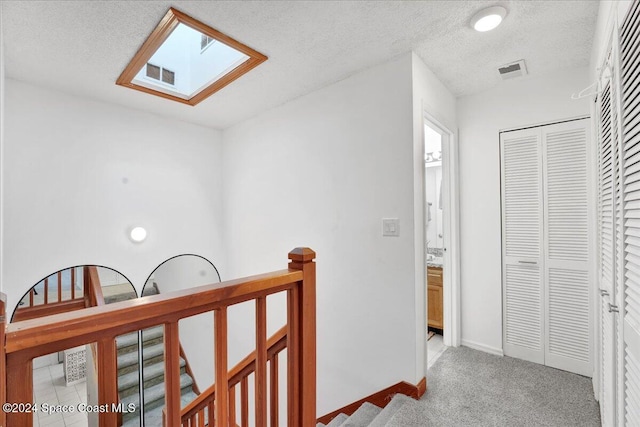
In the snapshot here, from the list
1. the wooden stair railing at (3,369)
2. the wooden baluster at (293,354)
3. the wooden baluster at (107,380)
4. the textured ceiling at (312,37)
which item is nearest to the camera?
the wooden stair railing at (3,369)

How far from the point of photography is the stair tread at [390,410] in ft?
5.98

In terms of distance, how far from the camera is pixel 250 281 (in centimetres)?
99

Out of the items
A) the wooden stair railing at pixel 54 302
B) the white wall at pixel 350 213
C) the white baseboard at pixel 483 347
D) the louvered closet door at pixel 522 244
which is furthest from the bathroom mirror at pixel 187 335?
the louvered closet door at pixel 522 244

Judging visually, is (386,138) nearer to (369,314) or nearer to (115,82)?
(369,314)

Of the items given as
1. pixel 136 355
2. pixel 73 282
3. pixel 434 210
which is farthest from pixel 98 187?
pixel 434 210

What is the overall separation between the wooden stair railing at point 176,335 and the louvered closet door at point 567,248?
7.20ft

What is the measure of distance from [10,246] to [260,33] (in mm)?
2504

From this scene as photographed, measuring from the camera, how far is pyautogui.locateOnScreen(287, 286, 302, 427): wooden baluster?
3.80 feet

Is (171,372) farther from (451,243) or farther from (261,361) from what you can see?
(451,243)

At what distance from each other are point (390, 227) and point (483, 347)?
1538mm

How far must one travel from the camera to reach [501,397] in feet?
6.50

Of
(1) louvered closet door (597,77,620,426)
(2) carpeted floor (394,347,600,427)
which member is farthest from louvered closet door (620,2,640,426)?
(2) carpeted floor (394,347,600,427)

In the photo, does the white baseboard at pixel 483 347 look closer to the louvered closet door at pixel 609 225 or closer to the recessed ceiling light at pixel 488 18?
the louvered closet door at pixel 609 225

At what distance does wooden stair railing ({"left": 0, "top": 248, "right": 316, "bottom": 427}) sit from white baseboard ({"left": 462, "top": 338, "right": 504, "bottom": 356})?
209 centimetres
